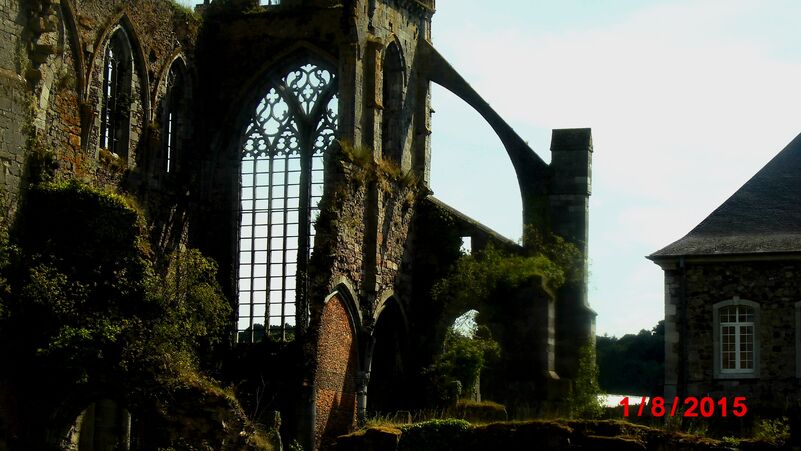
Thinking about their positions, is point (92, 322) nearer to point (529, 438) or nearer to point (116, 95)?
point (116, 95)

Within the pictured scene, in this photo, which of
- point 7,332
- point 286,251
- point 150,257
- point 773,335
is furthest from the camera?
point 286,251

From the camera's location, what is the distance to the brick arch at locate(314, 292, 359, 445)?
34062 mm

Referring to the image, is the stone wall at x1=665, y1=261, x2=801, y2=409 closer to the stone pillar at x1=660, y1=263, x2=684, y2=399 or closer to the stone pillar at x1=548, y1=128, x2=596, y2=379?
the stone pillar at x1=660, y1=263, x2=684, y2=399

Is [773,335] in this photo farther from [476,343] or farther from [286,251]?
[286,251]

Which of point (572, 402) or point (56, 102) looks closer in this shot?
point (56, 102)

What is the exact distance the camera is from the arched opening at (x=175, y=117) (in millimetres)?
37250

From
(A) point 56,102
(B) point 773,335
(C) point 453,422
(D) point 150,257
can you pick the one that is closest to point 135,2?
(A) point 56,102

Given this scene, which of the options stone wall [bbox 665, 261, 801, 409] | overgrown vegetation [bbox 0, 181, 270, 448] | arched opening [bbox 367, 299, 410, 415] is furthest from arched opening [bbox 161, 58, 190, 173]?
stone wall [bbox 665, 261, 801, 409]

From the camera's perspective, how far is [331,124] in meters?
38.2

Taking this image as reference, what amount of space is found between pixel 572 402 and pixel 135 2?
10931 mm

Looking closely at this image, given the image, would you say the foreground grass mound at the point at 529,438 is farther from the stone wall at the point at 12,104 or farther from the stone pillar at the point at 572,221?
the stone pillar at the point at 572,221

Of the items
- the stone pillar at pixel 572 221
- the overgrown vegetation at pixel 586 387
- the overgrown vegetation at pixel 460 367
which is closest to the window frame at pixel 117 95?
the overgrown vegetation at pixel 460 367
